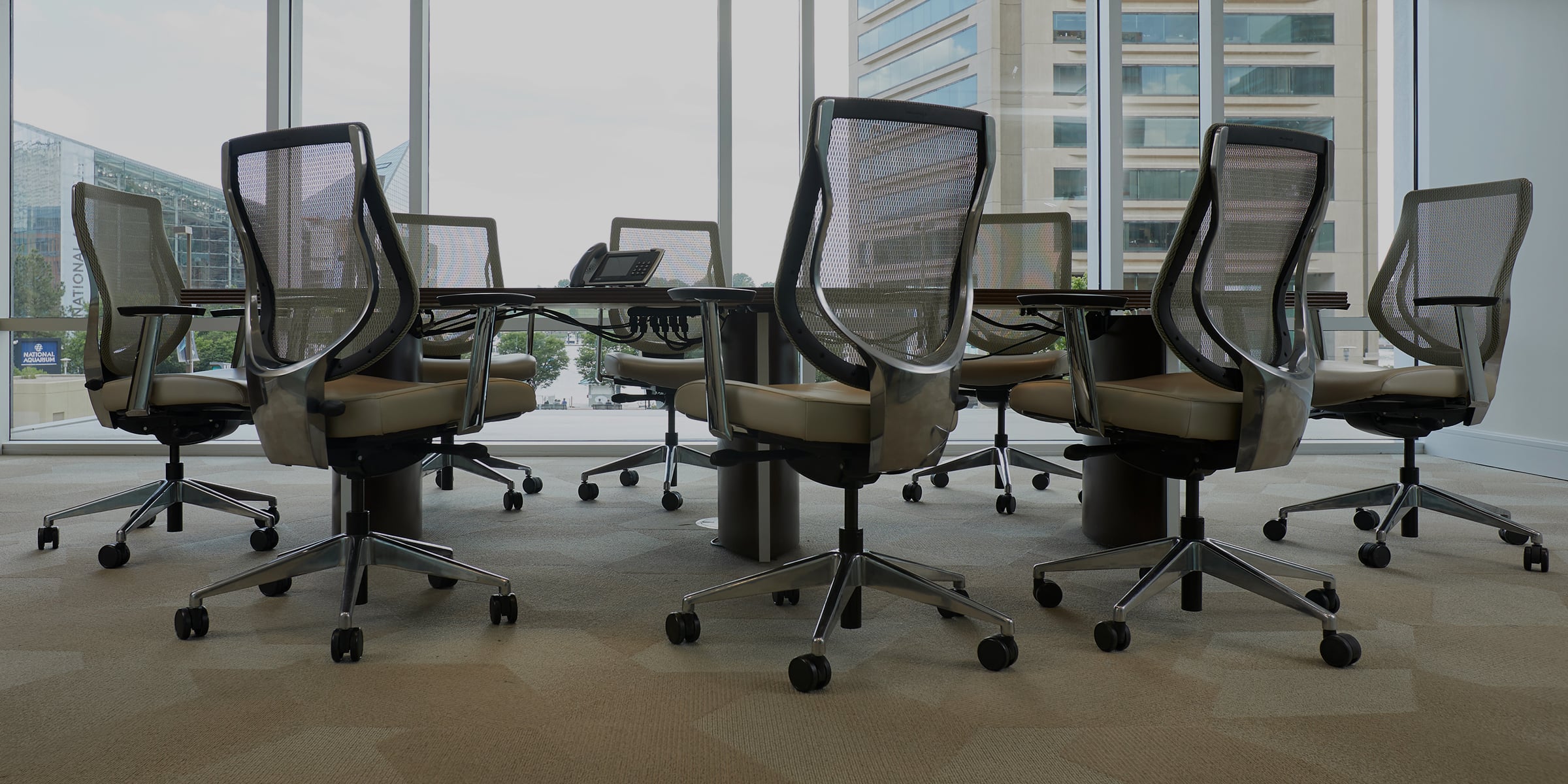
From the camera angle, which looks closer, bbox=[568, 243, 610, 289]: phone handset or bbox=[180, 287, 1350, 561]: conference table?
bbox=[180, 287, 1350, 561]: conference table

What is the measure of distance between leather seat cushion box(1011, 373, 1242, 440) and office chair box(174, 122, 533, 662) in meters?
1.28

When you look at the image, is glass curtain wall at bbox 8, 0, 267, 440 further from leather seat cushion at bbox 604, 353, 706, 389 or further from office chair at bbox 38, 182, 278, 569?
leather seat cushion at bbox 604, 353, 706, 389

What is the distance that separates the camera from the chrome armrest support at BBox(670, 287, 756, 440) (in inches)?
71.2

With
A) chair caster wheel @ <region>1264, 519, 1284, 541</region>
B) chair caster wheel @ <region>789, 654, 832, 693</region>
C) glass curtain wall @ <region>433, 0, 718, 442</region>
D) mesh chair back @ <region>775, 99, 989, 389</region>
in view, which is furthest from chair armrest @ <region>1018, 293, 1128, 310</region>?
glass curtain wall @ <region>433, 0, 718, 442</region>

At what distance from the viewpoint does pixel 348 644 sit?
1789 millimetres

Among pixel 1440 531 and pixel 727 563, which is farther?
pixel 1440 531

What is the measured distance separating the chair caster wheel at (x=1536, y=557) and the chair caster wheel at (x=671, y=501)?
265cm

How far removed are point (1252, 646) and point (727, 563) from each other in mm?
1350

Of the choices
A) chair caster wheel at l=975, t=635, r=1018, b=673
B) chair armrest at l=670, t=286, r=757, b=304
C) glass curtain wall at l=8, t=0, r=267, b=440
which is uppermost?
glass curtain wall at l=8, t=0, r=267, b=440

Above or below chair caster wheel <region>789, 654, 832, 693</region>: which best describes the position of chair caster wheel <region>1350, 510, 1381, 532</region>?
above

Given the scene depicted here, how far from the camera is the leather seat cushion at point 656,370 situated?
12.1 feet

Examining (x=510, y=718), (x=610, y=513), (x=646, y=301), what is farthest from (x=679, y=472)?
(x=510, y=718)

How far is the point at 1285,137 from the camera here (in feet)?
6.19

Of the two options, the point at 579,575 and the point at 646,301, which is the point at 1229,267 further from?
the point at 579,575
